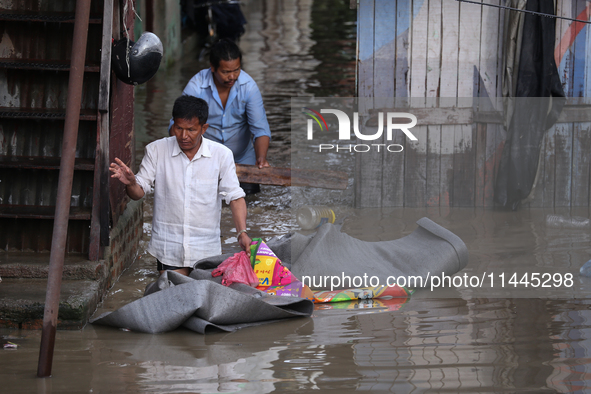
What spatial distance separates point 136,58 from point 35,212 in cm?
121

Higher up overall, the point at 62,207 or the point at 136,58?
the point at 136,58

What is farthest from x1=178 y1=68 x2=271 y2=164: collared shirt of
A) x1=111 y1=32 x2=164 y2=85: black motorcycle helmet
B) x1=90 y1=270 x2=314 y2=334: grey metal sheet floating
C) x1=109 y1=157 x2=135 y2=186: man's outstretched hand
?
x1=90 y1=270 x2=314 y2=334: grey metal sheet floating

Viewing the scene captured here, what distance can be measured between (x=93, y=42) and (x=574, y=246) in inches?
158

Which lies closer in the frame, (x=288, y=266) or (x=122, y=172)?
(x=122, y=172)

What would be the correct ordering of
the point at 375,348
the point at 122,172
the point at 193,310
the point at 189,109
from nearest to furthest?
1. the point at 375,348
2. the point at 193,310
3. the point at 122,172
4. the point at 189,109

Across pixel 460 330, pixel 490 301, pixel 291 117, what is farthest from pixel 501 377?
pixel 291 117

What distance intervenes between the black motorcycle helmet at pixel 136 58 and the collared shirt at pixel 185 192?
477 millimetres

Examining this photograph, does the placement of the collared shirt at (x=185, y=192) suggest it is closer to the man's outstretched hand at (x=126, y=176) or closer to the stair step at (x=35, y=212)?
the man's outstretched hand at (x=126, y=176)

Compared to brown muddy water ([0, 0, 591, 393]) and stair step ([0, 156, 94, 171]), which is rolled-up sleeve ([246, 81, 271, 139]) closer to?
brown muddy water ([0, 0, 591, 393])

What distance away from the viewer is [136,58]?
180 inches

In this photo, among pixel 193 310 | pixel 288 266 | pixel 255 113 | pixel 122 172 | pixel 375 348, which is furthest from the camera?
pixel 255 113

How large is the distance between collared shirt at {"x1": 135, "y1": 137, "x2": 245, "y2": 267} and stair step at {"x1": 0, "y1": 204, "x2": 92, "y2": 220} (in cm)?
46

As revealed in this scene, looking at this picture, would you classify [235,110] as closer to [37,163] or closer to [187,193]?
[187,193]

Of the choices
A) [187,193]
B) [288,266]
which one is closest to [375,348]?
[288,266]
